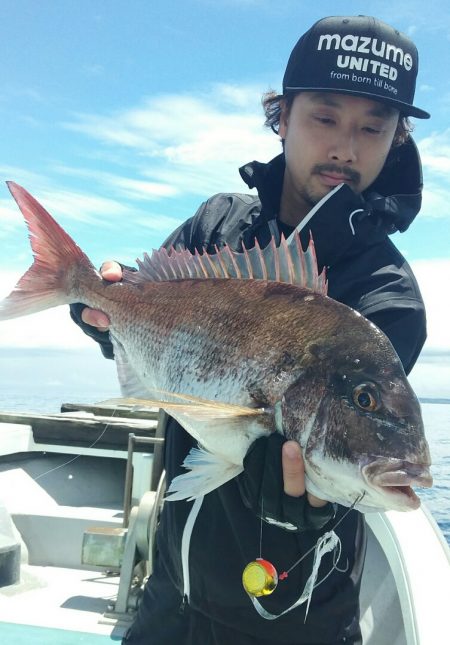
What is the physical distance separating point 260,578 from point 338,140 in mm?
1643

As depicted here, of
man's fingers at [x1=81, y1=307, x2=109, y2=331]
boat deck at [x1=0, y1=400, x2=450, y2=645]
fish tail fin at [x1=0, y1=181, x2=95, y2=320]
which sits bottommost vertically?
boat deck at [x1=0, y1=400, x2=450, y2=645]

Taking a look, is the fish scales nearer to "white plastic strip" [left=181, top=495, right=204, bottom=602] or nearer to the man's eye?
"white plastic strip" [left=181, top=495, right=204, bottom=602]

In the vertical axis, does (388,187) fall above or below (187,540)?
above

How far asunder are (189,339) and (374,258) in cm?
76

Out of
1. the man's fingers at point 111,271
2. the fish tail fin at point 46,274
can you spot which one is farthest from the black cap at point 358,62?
the fish tail fin at point 46,274

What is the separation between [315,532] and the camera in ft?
6.88

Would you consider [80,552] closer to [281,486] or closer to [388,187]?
[281,486]

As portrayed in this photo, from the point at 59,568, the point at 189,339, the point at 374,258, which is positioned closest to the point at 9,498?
the point at 59,568

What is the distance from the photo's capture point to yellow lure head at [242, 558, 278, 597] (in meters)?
1.91

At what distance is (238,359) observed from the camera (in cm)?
193

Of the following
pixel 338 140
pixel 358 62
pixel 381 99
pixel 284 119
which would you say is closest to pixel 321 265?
pixel 338 140

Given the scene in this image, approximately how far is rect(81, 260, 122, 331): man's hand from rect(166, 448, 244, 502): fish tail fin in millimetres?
858

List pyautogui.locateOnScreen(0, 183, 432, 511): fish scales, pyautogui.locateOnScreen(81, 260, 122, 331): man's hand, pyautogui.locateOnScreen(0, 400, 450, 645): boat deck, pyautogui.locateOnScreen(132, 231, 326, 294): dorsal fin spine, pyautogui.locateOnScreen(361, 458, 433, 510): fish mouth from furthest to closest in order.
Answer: pyautogui.locateOnScreen(0, 400, 450, 645): boat deck, pyautogui.locateOnScreen(81, 260, 122, 331): man's hand, pyautogui.locateOnScreen(132, 231, 326, 294): dorsal fin spine, pyautogui.locateOnScreen(0, 183, 432, 511): fish scales, pyautogui.locateOnScreen(361, 458, 433, 510): fish mouth

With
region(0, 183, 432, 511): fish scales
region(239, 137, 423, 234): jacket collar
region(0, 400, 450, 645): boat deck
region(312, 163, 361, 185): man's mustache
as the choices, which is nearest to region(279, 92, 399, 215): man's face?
region(312, 163, 361, 185): man's mustache
